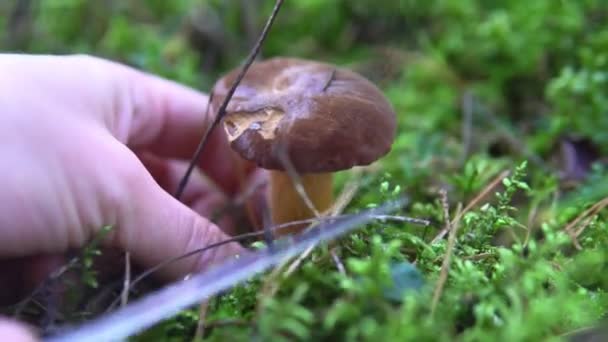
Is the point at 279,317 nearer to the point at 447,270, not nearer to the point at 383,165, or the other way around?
the point at 447,270

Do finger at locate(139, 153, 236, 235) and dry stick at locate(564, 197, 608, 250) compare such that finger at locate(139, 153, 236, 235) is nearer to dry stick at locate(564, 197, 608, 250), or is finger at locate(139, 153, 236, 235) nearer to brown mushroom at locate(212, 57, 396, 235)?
brown mushroom at locate(212, 57, 396, 235)

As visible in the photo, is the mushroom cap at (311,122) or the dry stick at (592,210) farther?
the dry stick at (592,210)

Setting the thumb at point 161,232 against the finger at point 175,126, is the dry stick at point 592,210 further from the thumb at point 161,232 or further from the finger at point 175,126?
the finger at point 175,126

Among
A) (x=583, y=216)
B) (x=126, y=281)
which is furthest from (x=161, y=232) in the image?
(x=583, y=216)

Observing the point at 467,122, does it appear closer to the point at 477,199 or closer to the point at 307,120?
the point at 477,199

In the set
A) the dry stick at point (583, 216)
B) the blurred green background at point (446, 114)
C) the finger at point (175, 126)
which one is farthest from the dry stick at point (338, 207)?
the dry stick at point (583, 216)

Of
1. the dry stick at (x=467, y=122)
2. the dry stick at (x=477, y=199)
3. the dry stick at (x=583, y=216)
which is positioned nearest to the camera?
the dry stick at (x=477, y=199)

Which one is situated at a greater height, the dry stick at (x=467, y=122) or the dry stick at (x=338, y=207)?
the dry stick at (x=338, y=207)

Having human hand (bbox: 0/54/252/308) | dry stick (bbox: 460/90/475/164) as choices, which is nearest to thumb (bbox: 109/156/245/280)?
human hand (bbox: 0/54/252/308)
